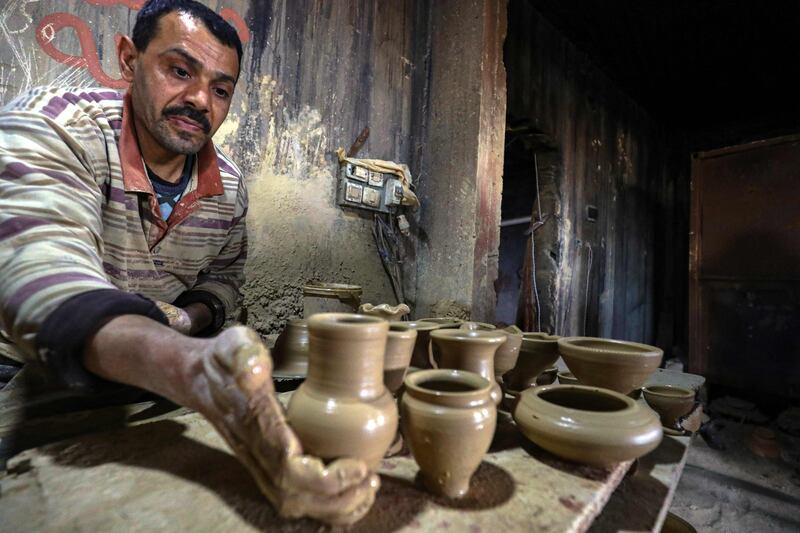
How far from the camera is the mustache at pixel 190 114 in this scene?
5.51ft

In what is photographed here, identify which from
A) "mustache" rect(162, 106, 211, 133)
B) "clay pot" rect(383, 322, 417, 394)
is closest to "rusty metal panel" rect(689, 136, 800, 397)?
"clay pot" rect(383, 322, 417, 394)

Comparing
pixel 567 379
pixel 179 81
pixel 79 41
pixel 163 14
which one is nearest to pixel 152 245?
pixel 179 81

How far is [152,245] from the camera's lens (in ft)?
6.06

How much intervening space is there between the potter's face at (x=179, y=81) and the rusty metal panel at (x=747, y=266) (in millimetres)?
5225

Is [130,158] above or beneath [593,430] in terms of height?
above

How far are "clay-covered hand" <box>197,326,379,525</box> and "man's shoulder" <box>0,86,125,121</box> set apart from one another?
4.20 feet

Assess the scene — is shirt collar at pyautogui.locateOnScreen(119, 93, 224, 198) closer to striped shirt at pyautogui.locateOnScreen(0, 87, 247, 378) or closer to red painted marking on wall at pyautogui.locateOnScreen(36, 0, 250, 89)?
striped shirt at pyautogui.locateOnScreen(0, 87, 247, 378)

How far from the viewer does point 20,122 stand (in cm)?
134

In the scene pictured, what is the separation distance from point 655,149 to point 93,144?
8136mm

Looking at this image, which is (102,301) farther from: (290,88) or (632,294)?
(632,294)

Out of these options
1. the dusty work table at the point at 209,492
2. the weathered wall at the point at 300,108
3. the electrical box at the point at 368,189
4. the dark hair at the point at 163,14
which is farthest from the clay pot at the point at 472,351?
the electrical box at the point at 368,189

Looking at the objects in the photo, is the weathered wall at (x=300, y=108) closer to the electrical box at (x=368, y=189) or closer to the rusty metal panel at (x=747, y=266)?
the electrical box at (x=368, y=189)

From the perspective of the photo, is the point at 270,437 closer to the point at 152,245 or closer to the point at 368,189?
the point at 152,245

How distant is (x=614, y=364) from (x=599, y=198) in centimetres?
482
